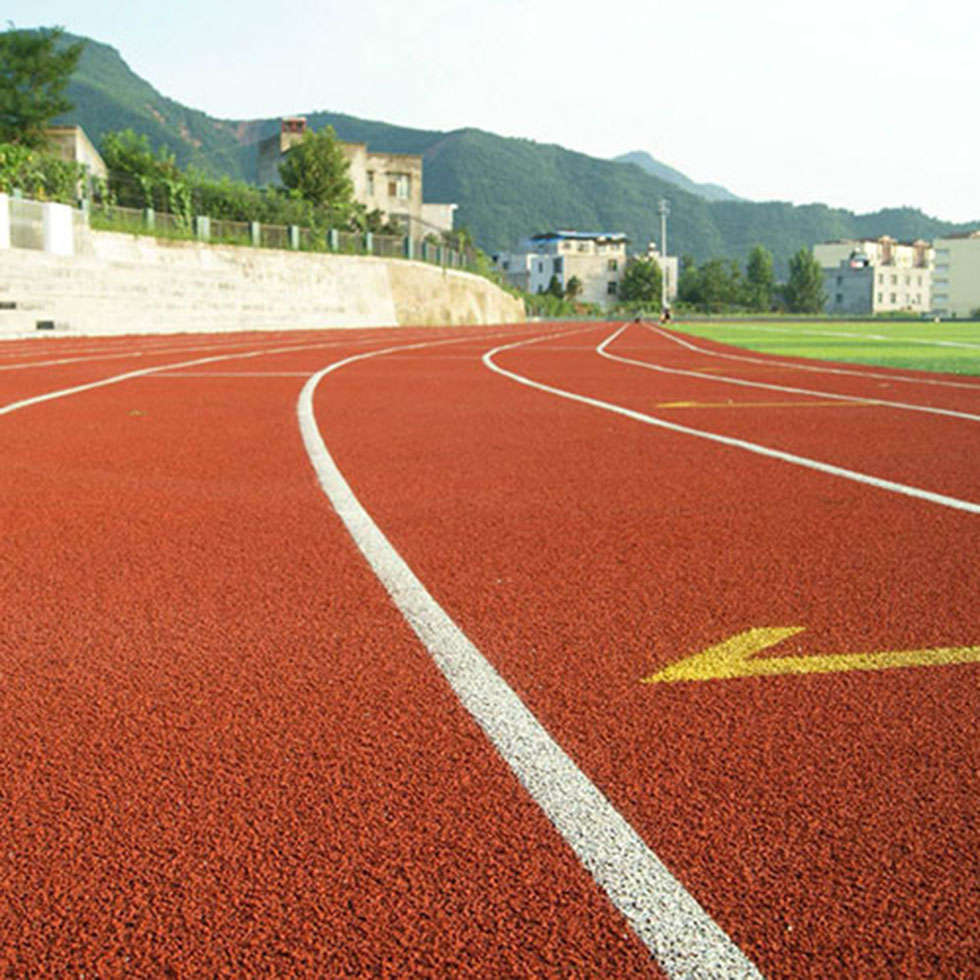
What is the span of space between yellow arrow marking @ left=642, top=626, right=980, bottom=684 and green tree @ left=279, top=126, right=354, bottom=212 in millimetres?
64860

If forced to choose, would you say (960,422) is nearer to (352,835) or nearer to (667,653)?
(667,653)

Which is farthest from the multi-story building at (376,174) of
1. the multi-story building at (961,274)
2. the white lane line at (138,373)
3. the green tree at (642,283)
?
the multi-story building at (961,274)

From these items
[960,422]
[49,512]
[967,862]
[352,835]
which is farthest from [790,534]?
[960,422]

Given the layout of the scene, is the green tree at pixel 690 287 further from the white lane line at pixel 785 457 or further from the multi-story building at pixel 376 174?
the white lane line at pixel 785 457

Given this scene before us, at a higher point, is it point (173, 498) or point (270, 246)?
point (270, 246)

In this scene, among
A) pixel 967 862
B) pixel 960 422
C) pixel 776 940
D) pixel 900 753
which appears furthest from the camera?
Result: pixel 960 422

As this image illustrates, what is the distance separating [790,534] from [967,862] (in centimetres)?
278

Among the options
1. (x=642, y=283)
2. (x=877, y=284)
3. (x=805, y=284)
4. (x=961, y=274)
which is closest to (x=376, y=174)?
(x=642, y=283)

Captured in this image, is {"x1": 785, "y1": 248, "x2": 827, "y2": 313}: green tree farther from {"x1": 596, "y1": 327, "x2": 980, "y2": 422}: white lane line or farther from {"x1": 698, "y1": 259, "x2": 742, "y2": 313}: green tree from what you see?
{"x1": 596, "y1": 327, "x2": 980, "y2": 422}: white lane line

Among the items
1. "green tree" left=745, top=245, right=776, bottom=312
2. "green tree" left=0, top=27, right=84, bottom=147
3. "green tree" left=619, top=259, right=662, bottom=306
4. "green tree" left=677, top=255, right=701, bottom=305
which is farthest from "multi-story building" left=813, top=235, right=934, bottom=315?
"green tree" left=0, top=27, right=84, bottom=147

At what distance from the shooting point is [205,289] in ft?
116

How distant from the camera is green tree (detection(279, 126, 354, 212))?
65438mm

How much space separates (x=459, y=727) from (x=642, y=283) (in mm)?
124937

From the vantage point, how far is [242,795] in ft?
7.51
